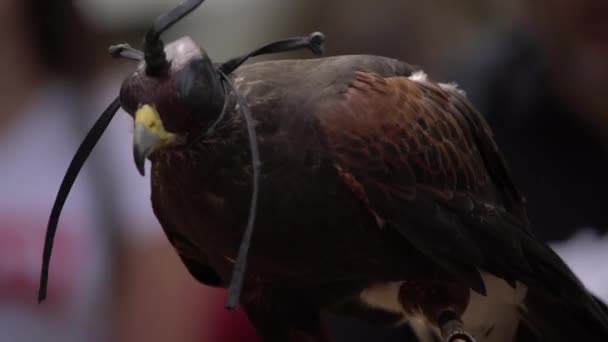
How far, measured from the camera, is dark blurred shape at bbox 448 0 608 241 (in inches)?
50.5

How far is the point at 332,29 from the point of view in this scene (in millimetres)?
1481

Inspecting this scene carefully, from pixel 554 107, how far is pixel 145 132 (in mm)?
783

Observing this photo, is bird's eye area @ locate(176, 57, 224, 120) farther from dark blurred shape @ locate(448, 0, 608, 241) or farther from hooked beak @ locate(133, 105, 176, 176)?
dark blurred shape @ locate(448, 0, 608, 241)

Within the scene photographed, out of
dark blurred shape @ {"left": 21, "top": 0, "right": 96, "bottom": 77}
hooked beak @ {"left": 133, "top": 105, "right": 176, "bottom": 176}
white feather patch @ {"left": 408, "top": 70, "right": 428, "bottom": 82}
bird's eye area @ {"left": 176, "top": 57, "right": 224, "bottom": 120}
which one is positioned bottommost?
dark blurred shape @ {"left": 21, "top": 0, "right": 96, "bottom": 77}

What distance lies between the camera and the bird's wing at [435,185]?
2.59ft

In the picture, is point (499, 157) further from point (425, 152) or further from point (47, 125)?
point (47, 125)

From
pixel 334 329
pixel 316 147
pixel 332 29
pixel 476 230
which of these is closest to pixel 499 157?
pixel 476 230

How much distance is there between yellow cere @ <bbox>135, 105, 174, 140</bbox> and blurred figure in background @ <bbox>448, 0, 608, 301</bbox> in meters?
0.71

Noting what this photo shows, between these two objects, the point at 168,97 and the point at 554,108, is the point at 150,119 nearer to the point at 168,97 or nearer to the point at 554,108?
the point at 168,97

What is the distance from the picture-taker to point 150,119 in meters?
0.66

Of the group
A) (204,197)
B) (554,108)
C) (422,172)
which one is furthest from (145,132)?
(554,108)

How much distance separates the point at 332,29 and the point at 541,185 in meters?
0.39

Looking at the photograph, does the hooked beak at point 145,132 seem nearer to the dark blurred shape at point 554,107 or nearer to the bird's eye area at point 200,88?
the bird's eye area at point 200,88

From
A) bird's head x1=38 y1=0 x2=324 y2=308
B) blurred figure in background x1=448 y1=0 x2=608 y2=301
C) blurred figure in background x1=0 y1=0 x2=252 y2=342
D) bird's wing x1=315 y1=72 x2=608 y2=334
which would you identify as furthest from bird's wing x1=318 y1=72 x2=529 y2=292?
blurred figure in background x1=0 y1=0 x2=252 y2=342
